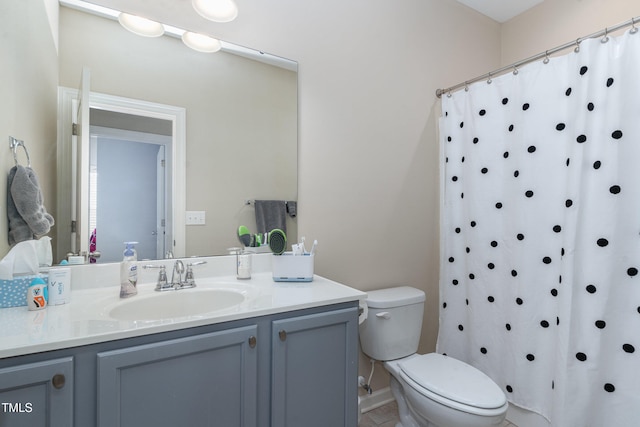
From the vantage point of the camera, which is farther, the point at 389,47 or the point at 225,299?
the point at 389,47

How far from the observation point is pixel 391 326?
5.41 feet

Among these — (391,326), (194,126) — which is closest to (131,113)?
(194,126)

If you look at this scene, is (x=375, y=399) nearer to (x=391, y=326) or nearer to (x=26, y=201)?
(x=391, y=326)

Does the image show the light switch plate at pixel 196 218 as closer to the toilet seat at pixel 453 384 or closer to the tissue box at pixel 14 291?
the tissue box at pixel 14 291

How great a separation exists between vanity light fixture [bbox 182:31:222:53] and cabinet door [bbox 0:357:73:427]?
1328 mm

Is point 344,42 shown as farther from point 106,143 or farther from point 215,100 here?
point 106,143

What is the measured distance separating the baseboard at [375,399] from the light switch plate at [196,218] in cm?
138

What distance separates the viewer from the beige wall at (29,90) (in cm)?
98

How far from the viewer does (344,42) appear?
180 cm

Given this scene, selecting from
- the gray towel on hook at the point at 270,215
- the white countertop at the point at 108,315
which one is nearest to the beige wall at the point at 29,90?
the white countertop at the point at 108,315

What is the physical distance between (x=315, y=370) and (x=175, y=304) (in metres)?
0.61

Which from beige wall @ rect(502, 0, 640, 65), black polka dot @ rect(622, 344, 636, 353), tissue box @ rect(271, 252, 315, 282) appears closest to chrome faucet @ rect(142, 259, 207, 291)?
tissue box @ rect(271, 252, 315, 282)

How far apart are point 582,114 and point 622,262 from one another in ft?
2.17

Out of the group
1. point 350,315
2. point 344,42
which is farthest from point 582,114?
point 350,315
